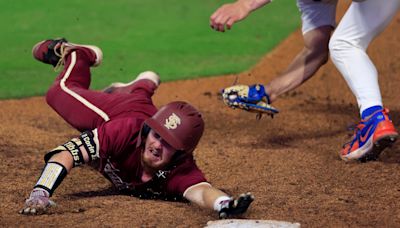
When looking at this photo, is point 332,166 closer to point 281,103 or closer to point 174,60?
point 281,103

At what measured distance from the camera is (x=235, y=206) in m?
4.58

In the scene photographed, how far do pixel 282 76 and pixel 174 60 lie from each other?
263 cm

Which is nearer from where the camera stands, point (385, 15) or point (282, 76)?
point (385, 15)

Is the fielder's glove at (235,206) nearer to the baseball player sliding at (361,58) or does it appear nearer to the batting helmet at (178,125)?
the batting helmet at (178,125)

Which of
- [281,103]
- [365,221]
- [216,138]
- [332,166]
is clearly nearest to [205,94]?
[281,103]

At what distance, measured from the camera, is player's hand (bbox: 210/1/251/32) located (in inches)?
217

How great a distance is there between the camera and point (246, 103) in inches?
270

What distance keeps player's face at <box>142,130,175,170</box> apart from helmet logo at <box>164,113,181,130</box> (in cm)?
9

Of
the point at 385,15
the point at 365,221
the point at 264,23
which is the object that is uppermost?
the point at 385,15

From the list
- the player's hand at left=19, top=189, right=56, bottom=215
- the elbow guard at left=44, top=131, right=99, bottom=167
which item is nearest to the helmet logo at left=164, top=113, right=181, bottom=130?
the elbow guard at left=44, top=131, right=99, bottom=167

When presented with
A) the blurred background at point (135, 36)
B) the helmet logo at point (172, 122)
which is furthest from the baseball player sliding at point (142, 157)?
the blurred background at point (135, 36)

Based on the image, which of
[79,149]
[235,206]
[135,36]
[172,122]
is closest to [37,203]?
[79,149]

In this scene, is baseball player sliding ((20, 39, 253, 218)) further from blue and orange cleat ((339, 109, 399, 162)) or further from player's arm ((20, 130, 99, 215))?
blue and orange cleat ((339, 109, 399, 162))

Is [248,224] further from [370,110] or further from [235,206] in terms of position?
[370,110]
